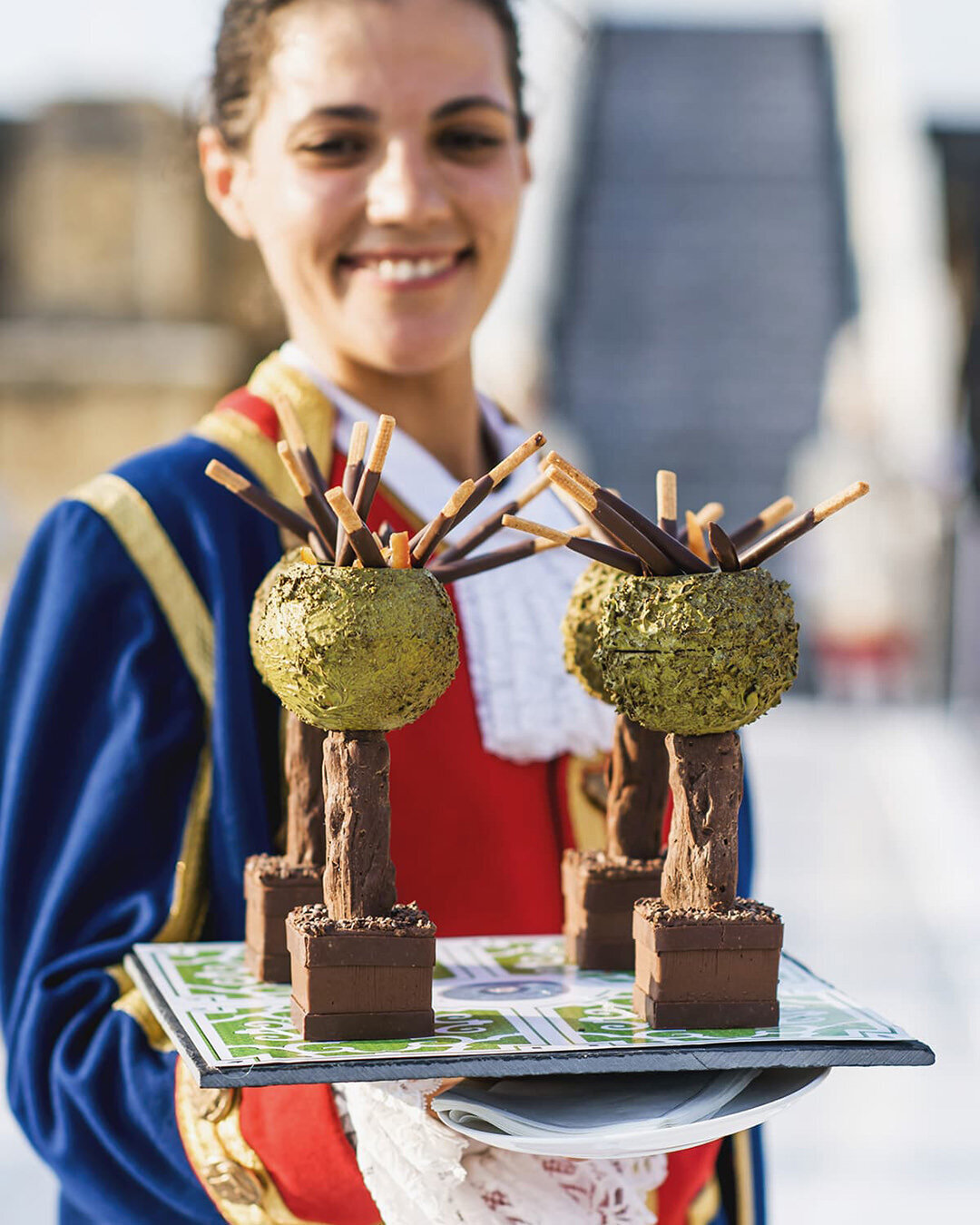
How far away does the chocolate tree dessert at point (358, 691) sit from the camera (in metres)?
1.44

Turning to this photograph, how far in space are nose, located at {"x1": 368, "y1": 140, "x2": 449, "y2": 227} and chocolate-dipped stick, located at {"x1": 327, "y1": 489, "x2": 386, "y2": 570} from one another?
0.59 metres

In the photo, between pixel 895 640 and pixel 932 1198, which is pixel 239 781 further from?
pixel 895 640

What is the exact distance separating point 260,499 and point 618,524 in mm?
295

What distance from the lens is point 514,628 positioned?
2.07 metres

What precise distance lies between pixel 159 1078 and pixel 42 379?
1096cm

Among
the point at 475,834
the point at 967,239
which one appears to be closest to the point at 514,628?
the point at 475,834

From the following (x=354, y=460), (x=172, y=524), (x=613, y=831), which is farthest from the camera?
(x=172, y=524)

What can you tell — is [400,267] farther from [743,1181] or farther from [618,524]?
[743,1181]

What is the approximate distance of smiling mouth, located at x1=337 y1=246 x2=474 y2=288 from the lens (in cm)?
204

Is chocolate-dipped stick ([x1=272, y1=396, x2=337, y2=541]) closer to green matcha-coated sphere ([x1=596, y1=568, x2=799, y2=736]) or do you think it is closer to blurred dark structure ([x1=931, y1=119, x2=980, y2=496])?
green matcha-coated sphere ([x1=596, y1=568, x2=799, y2=736])

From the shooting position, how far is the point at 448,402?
2242 mm

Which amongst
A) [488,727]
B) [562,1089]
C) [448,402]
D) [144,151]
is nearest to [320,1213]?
[562,1089]

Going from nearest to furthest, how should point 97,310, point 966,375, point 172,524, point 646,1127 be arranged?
point 646,1127, point 172,524, point 97,310, point 966,375

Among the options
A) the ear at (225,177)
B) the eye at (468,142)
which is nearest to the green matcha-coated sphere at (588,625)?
the eye at (468,142)
